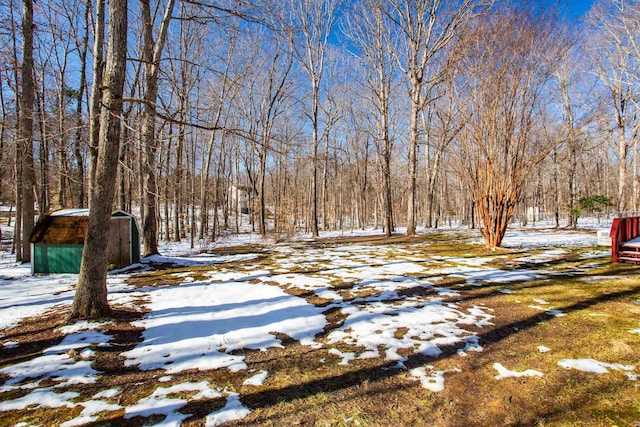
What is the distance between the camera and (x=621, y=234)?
6.77 m

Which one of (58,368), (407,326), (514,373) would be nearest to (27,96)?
(58,368)

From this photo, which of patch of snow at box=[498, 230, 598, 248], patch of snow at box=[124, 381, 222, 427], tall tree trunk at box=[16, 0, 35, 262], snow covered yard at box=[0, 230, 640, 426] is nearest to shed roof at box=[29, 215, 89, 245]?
tall tree trunk at box=[16, 0, 35, 262]

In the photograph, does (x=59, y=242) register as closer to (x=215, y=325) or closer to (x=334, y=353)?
(x=215, y=325)

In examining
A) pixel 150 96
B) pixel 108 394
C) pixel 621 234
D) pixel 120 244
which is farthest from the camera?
pixel 150 96

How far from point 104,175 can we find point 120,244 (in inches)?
193

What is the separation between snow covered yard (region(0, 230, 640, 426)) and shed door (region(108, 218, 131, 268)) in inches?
75.9

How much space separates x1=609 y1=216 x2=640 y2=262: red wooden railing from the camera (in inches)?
261

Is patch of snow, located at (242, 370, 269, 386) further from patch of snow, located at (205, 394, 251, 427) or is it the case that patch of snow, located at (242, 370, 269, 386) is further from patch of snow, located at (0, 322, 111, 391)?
patch of snow, located at (0, 322, 111, 391)

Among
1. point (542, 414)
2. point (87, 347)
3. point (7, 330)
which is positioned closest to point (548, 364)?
point (542, 414)

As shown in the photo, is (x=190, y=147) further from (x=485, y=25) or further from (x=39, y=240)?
(x=485, y=25)

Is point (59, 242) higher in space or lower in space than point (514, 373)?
higher

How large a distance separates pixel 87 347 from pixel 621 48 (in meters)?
24.7

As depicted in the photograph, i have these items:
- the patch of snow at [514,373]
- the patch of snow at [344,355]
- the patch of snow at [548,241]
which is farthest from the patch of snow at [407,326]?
the patch of snow at [548,241]

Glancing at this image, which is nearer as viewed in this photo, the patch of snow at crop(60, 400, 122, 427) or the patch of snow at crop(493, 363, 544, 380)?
the patch of snow at crop(60, 400, 122, 427)
